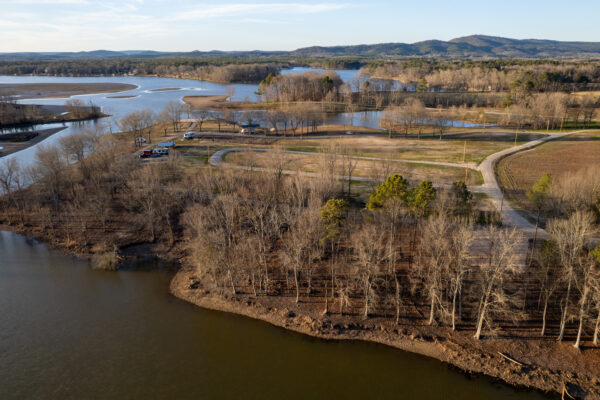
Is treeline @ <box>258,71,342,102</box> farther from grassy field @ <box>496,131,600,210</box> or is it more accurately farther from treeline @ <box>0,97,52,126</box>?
grassy field @ <box>496,131,600,210</box>

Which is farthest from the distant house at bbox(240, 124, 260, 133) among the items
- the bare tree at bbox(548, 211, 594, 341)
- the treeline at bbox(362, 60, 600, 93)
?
the treeline at bbox(362, 60, 600, 93)

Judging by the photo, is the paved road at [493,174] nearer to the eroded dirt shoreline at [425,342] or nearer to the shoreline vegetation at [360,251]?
the shoreline vegetation at [360,251]

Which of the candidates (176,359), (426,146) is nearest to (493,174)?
(426,146)

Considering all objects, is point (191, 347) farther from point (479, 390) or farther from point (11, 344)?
point (479, 390)

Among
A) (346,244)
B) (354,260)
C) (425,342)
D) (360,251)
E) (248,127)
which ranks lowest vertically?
(425,342)

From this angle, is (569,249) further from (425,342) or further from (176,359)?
(176,359)

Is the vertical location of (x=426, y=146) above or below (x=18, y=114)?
below
